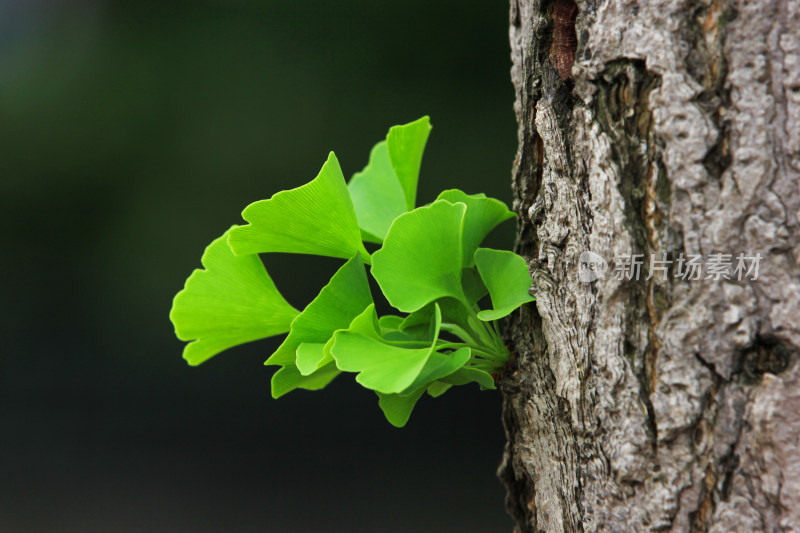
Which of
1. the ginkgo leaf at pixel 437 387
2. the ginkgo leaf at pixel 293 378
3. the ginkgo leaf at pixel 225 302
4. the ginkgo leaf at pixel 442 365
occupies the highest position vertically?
the ginkgo leaf at pixel 225 302

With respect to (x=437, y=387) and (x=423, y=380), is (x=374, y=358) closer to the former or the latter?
(x=423, y=380)

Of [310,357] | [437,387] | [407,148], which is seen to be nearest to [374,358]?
[310,357]

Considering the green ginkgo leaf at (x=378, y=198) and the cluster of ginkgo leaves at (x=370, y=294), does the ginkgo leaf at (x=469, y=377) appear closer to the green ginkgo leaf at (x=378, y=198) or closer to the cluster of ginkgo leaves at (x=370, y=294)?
the cluster of ginkgo leaves at (x=370, y=294)

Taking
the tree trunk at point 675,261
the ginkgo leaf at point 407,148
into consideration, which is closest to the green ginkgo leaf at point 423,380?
the tree trunk at point 675,261

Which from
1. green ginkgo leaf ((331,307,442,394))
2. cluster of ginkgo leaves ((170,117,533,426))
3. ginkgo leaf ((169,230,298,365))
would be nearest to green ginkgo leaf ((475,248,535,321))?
cluster of ginkgo leaves ((170,117,533,426))

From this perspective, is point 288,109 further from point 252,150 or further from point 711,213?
point 711,213

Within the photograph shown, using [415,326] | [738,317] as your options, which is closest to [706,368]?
[738,317]

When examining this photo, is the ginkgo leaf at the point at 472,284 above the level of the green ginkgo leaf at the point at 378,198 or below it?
below

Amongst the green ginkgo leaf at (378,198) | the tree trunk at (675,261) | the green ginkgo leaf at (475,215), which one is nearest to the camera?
the tree trunk at (675,261)

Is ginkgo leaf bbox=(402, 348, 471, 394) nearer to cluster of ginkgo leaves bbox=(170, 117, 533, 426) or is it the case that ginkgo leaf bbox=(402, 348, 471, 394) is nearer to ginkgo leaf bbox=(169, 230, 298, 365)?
cluster of ginkgo leaves bbox=(170, 117, 533, 426)
